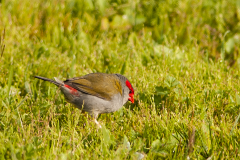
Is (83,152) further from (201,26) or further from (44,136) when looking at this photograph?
(201,26)

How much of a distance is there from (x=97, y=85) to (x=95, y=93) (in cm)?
12

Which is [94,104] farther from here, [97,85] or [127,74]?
[127,74]

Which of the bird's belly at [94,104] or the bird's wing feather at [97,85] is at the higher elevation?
the bird's wing feather at [97,85]

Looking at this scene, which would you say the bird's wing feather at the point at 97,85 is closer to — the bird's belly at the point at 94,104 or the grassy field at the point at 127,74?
the bird's belly at the point at 94,104

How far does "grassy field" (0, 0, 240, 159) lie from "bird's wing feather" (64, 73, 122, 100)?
32 centimetres

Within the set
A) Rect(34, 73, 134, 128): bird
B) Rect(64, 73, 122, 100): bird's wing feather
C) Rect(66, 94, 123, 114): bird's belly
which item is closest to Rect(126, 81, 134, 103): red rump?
Rect(34, 73, 134, 128): bird

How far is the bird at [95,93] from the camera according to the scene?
14.2 ft

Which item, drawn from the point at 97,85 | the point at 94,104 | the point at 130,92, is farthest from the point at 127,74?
the point at 94,104

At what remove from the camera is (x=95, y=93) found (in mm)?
4449

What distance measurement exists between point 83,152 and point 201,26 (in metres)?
4.70

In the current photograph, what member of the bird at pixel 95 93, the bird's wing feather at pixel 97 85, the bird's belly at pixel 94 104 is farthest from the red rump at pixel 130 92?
the bird's belly at pixel 94 104

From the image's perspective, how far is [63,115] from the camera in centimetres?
441

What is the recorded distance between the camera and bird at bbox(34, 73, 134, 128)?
14.2 ft

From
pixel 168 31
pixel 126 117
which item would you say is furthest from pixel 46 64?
pixel 168 31
